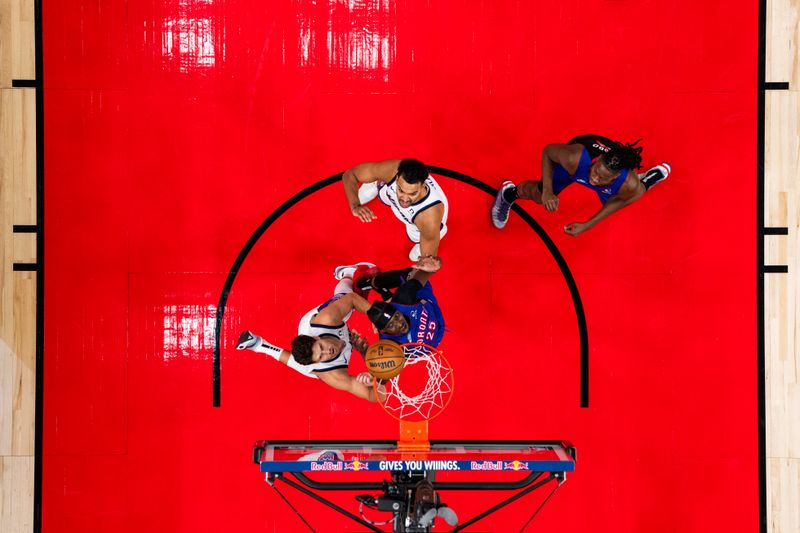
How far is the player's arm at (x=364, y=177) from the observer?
512 cm

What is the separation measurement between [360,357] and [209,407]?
158 centimetres

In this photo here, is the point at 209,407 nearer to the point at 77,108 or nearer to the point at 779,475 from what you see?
the point at 77,108

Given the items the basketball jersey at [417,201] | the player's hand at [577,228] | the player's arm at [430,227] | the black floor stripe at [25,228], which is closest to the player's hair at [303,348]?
the player's arm at [430,227]

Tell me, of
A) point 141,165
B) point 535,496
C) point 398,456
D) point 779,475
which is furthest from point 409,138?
point 779,475

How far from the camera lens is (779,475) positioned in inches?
243

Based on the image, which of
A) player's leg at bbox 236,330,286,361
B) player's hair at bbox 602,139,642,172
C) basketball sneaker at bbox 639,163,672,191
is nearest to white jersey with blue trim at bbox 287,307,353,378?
player's leg at bbox 236,330,286,361

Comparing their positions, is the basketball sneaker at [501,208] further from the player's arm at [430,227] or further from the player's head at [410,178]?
the player's head at [410,178]

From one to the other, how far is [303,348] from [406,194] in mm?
1506

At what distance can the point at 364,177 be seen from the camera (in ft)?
17.3

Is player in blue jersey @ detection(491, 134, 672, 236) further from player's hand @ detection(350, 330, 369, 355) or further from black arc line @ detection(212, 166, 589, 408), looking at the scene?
player's hand @ detection(350, 330, 369, 355)

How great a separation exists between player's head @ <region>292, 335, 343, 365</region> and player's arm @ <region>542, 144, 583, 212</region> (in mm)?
2187

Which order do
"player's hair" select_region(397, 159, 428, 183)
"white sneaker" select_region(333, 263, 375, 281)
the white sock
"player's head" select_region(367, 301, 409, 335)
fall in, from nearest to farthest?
"player's hair" select_region(397, 159, 428, 183) < "player's head" select_region(367, 301, 409, 335) < the white sock < "white sneaker" select_region(333, 263, 375, 281)

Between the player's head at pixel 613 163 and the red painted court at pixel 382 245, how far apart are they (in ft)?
3.72

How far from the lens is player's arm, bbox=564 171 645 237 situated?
17.3 ft
